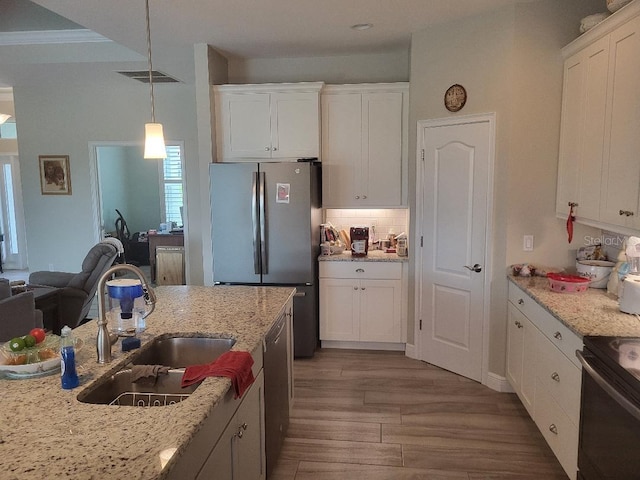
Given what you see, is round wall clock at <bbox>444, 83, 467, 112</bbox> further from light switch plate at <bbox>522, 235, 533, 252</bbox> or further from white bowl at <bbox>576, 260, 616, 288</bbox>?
white bowl at <bbox>576, 260, 616, 288</bbox>

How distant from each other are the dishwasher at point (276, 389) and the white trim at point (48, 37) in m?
3.83

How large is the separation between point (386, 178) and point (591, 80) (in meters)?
1.99

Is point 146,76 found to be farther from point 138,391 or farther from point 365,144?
point 138,391

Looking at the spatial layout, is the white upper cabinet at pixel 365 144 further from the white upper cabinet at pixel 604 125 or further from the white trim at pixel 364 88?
the white upper cabinet at pixel 604 125

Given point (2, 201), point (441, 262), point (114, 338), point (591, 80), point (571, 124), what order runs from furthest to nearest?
point (2, 201) < point (441, 262) < point (571, 124) < point (591, 80) < point (114, 338)

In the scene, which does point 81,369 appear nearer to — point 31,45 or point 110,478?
point 110,478

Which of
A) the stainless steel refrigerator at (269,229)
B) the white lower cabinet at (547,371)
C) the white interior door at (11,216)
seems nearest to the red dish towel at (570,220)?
the white lower cabinet at (547,371)

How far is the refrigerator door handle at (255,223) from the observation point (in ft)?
14.0

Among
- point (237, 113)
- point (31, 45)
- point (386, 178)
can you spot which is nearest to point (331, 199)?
point (386, 178)

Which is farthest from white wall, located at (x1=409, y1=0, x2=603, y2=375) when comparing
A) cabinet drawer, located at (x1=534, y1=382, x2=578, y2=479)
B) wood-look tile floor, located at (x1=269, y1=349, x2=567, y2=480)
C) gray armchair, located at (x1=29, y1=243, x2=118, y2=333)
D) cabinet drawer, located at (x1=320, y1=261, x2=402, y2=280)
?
gray armchair, located at (x1=29, y1=243, x2=118, y2=333)

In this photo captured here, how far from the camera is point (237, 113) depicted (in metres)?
4.62

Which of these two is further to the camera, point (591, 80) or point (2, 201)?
point (2, 201)

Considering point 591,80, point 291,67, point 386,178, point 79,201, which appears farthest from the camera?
point 79,201

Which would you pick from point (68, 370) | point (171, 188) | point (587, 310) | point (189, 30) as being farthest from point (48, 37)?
point (587, 310)
